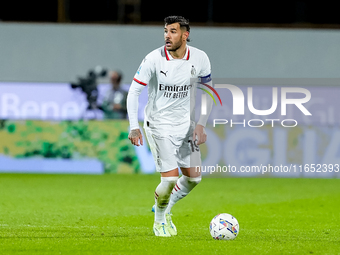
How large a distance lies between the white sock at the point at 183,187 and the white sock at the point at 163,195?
13.0 inches

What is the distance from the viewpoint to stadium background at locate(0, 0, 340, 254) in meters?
12.7

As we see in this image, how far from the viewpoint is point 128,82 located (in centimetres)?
1652

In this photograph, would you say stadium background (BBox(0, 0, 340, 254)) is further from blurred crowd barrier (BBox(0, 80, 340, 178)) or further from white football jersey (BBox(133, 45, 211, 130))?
white football jersey (BBox(133, 45, 211, 130))

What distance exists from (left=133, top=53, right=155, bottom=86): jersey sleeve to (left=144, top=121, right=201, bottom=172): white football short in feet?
1.68

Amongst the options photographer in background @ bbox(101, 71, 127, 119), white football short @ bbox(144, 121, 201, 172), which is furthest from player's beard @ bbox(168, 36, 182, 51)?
photographer in background @ bbox(101, 71, 127, 119)

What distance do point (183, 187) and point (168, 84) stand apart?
116 cm

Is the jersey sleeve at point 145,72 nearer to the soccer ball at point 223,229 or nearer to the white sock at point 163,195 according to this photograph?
the white sock at point 163,195

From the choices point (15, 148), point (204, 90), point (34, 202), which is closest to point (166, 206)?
point (204, 90)

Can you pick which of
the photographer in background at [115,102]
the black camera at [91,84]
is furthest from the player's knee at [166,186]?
the black camera at [91,84]

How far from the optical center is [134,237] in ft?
19.8

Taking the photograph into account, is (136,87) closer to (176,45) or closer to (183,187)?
(176,45)

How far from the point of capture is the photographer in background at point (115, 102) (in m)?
14.7

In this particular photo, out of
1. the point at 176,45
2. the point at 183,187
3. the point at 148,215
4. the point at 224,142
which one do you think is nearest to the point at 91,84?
the point at 224,142

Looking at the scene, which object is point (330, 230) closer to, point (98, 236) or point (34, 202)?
point (98, 236)
